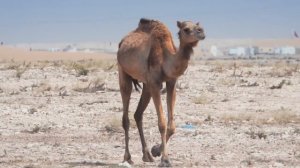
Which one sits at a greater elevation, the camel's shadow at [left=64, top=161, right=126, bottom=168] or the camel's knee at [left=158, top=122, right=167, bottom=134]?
the camel's knee at [left=158, top=122, right=167, bottom=134]

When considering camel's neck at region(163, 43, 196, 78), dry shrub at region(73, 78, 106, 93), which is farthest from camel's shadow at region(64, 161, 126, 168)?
dry shrub at region(73, 78, 106, 93)

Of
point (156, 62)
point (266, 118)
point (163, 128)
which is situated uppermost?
point (156, 62)

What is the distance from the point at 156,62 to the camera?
11406 mm

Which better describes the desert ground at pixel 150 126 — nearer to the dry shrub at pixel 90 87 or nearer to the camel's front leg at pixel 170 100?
the dry shrub at pixel 90 87

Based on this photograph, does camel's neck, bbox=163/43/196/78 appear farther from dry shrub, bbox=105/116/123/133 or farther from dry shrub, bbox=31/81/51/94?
dry shrub, bbox=31/81/51/94

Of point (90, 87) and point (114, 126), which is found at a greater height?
point (114, 126)

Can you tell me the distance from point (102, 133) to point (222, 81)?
1508cm

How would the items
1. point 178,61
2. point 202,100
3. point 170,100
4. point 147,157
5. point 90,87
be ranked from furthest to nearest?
point 90,87 → point 202,100 → point 147,157 → point 170,100 → point 178,61

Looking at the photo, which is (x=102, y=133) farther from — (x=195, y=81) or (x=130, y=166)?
(x=195, y=81)

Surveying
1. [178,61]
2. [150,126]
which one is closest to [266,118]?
[150,126]

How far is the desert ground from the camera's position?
1244cm

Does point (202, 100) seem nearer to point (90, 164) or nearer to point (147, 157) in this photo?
point (147, 157)

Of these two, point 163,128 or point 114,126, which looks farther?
point 114,126

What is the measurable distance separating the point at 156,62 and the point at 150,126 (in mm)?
5624
